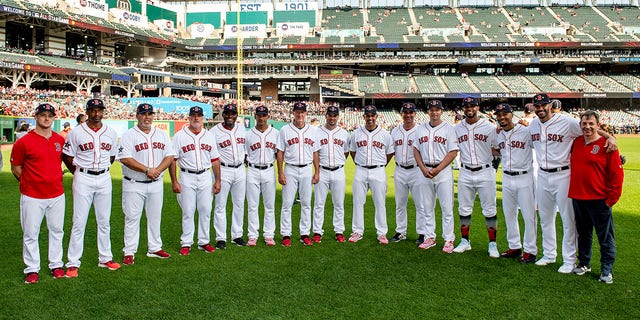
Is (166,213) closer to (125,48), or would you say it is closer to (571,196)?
(571,196)

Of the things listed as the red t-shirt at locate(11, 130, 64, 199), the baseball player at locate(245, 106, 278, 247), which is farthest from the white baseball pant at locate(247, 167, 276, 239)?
the red t-shirt at locate(11, 130, 64, 199)

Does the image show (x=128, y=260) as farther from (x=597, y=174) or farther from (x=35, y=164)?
(x=597, y=174)

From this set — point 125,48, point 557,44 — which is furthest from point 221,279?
point 557,44

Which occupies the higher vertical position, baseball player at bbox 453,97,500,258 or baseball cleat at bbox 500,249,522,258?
baseball player at bbox 453,97,500,258

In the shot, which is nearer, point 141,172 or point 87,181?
point 87,181

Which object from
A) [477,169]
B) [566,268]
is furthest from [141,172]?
[566,268]

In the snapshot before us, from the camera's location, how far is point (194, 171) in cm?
666

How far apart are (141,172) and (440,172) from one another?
4.08 metres

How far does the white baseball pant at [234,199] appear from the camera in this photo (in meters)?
6.96

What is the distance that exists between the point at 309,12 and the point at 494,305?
58.7 metres

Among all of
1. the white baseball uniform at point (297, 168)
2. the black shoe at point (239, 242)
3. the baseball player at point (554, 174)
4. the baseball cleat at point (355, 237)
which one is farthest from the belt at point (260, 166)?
the baseball player at point (554, 174)

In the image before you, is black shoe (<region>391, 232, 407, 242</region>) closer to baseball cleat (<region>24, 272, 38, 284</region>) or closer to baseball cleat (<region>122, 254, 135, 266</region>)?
baseball cleat (<region>122, 254, 135, 266</region>)

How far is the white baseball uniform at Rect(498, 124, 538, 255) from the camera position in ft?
20.0

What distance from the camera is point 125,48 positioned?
172 ft
